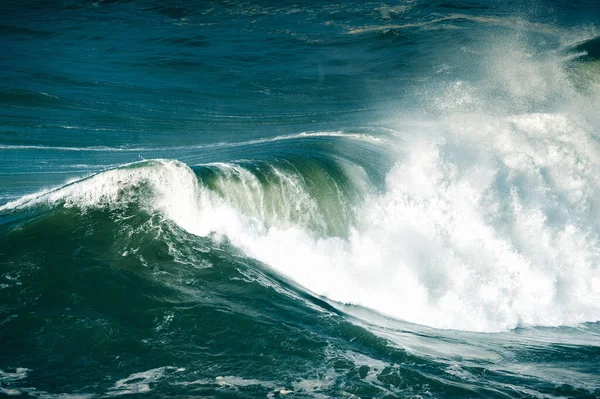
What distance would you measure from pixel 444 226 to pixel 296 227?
3.44 metres

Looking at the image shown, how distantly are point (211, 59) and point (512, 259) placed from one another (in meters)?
19.6

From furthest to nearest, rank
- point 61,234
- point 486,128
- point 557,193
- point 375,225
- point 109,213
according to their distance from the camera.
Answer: point 486,128
point 557,193
point 375,225
point 109,213
point 61,234

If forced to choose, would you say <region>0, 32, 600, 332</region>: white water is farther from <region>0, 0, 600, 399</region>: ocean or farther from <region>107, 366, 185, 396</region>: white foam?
<region>107, 366, 185, 396</region>: white foam

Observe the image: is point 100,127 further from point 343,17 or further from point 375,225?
point 343,17

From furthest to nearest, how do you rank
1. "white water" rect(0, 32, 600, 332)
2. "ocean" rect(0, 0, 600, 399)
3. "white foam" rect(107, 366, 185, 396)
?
"white water" rect(0, 32, 600, 332), "ocean" rect(0, 0, 600, 399), "white foam" rect(107, 366, 185, 396)

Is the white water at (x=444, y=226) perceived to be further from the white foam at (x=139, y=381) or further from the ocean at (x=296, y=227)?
the white foam at (x=139, y=381)

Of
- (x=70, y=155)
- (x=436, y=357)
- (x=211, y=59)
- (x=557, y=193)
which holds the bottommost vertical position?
(x=436, y=357)

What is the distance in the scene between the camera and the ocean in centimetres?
743

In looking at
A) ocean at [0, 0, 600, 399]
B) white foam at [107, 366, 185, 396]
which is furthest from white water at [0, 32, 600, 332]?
white foam at [107, 366, 185, 396]

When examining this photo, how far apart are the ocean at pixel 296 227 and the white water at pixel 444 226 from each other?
5 cm

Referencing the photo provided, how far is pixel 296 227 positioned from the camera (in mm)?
12133

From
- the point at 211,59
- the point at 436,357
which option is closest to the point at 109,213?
the point at 436,357

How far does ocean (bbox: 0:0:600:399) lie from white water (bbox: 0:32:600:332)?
0.05 m

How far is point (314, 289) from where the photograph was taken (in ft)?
34.5
